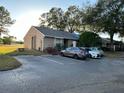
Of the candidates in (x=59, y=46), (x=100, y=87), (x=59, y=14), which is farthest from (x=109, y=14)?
(x=100, y=87)

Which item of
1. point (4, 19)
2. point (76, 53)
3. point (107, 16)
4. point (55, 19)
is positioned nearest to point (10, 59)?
point (76, 53)

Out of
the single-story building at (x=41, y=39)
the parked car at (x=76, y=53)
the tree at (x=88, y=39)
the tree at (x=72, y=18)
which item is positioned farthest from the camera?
the tree at (x=72, y=18)

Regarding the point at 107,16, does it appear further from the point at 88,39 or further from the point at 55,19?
the point at 55,19

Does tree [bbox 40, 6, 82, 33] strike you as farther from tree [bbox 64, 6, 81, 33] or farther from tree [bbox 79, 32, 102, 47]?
tree [bbox 79, 32, 102, 47]

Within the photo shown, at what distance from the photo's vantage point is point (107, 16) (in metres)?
45.8

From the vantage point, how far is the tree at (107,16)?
45188mm

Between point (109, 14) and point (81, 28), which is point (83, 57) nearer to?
point (109, 14)

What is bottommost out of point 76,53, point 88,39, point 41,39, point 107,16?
point 76,53

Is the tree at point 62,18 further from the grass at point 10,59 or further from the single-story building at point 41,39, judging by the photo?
the grass at point 10,59

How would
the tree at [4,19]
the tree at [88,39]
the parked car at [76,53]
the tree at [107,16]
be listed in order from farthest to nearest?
the tree at [4,19] → the tree at [107,16] → the tree at [88,39] → the parked car at [76,53]

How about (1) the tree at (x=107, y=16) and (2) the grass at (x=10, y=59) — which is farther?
(1) the tree at (x=107, y=16)

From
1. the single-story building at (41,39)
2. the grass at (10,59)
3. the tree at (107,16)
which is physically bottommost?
the grass at (10,59)

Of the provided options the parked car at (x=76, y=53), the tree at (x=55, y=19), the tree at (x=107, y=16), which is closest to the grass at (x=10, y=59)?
the parked car at (x=76, y=53)

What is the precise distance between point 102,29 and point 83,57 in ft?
68.4
